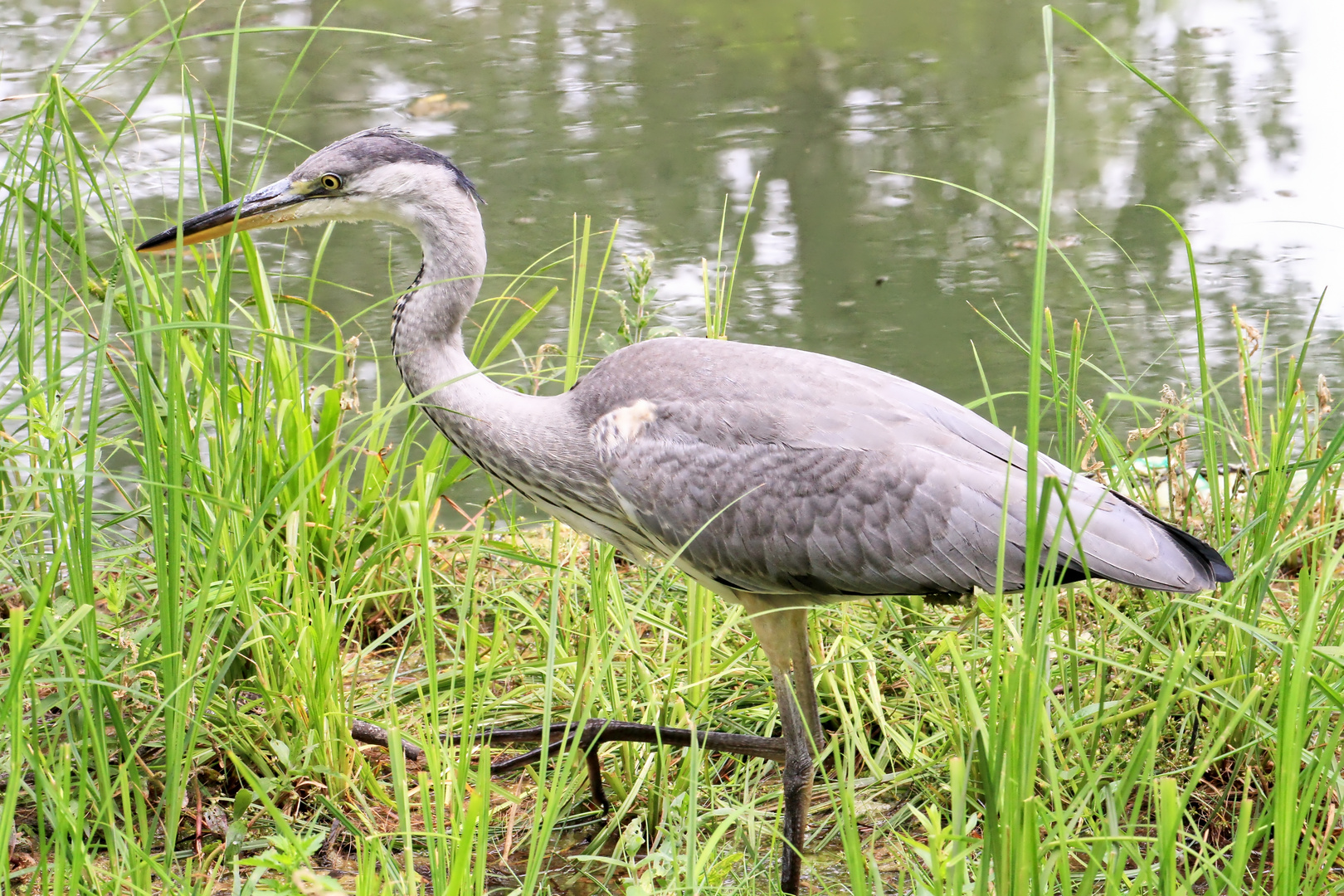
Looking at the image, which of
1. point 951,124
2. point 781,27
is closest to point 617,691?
point 951,124

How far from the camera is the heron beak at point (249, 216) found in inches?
106

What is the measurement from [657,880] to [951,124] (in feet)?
17.3

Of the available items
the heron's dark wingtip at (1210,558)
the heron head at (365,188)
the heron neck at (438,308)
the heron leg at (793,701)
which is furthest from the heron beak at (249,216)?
the heron's dark wingtip at (1210,558)

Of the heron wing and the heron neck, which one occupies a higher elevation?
the heron neck

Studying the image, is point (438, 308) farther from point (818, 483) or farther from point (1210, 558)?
point (1210, 558)

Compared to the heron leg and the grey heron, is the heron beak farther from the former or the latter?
the heron leg

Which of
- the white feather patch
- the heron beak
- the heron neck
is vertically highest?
the heron beak

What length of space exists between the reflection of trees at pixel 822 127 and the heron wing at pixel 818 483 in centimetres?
205

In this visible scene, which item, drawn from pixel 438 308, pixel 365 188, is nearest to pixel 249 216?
pixel 365 188

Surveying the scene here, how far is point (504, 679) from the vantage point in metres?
3.19

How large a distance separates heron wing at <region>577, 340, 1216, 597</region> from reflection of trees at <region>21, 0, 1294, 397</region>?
2053 millimetres

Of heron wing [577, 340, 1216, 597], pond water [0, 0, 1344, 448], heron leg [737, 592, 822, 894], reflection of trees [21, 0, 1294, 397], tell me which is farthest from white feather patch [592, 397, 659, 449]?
reflection of trees [21, 0, 1294, 397]

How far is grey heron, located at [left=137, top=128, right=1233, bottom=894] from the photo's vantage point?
252 cm

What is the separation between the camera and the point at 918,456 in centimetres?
255
